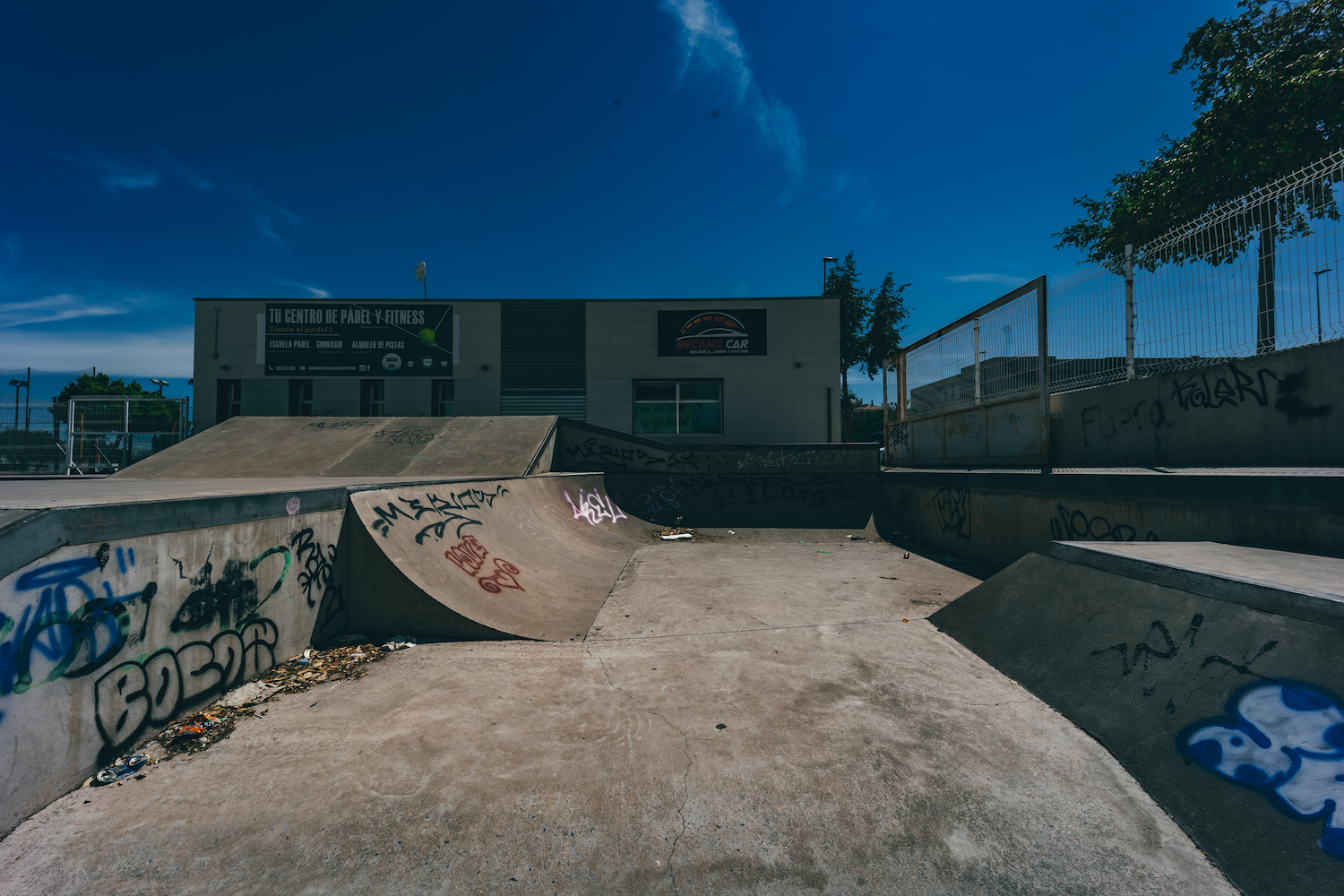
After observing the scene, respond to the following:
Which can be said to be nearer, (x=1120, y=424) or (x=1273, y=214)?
(x=1273, y=214)

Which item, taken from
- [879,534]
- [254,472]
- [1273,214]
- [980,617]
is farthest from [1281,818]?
[254,472]

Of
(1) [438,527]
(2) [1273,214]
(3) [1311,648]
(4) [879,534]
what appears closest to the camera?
(3) [1311,648]

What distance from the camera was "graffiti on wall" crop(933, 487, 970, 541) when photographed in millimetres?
7383

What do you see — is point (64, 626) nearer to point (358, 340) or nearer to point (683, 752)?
point (683, 752)

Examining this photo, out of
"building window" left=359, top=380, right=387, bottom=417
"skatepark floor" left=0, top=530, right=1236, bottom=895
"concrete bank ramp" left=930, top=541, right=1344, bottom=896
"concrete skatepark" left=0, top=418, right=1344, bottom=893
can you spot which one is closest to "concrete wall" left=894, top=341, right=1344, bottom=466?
"concrete skatepark" left=0, top=418, right=1344, bottom=893

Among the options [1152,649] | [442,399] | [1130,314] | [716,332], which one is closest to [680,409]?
[716,332]

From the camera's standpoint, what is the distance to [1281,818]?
5.85 ft

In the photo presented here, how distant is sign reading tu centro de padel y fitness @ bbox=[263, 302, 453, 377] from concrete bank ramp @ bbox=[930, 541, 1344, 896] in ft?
57.4

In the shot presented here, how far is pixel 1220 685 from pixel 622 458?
974cm

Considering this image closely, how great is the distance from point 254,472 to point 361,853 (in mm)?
9193

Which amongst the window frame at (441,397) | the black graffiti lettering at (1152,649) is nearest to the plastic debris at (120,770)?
the black graffiti lettering at (1152,649)

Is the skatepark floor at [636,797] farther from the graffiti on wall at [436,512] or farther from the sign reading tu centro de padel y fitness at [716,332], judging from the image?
the sign reading tu centro de padel y fitness at [716,332]

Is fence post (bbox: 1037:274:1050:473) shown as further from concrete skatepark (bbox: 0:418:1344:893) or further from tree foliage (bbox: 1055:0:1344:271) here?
tree foliage (bbox: 1055:0:1344:271)

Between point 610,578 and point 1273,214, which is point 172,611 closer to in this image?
point 610,578
